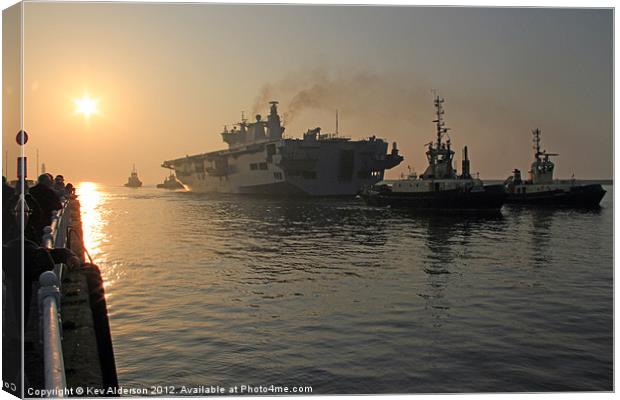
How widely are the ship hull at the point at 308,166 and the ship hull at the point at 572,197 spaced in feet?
63.5

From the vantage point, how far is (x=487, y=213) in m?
46.2

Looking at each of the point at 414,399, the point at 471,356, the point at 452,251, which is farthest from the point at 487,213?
the point at 414,399

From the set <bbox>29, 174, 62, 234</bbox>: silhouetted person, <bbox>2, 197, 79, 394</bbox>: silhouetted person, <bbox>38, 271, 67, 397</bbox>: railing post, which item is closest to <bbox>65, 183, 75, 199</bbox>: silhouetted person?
<bbox>29, 174, 62, 234</bbox>: silhouetted person

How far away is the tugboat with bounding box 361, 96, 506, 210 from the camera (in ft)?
150

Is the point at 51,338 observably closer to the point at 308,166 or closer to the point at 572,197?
the point at 572,197

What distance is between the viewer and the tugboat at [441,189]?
150ft

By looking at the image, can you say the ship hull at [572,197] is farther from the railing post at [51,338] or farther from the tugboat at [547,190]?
the railing post at [51,338]

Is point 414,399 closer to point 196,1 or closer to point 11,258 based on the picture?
point 11,258

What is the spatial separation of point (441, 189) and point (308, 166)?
21.3 metres

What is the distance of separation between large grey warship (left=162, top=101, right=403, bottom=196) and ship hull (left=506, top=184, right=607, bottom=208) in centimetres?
1874

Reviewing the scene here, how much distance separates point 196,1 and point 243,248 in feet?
65.1

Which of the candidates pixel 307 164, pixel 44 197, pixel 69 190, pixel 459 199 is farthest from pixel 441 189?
pixel 44 197

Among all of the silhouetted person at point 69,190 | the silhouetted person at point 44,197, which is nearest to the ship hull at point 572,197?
the silhouetted person at point 69,190

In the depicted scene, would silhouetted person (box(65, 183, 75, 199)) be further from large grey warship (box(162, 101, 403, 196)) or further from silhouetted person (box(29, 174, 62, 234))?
large grey warship (box(162, 101, 403, 196))
